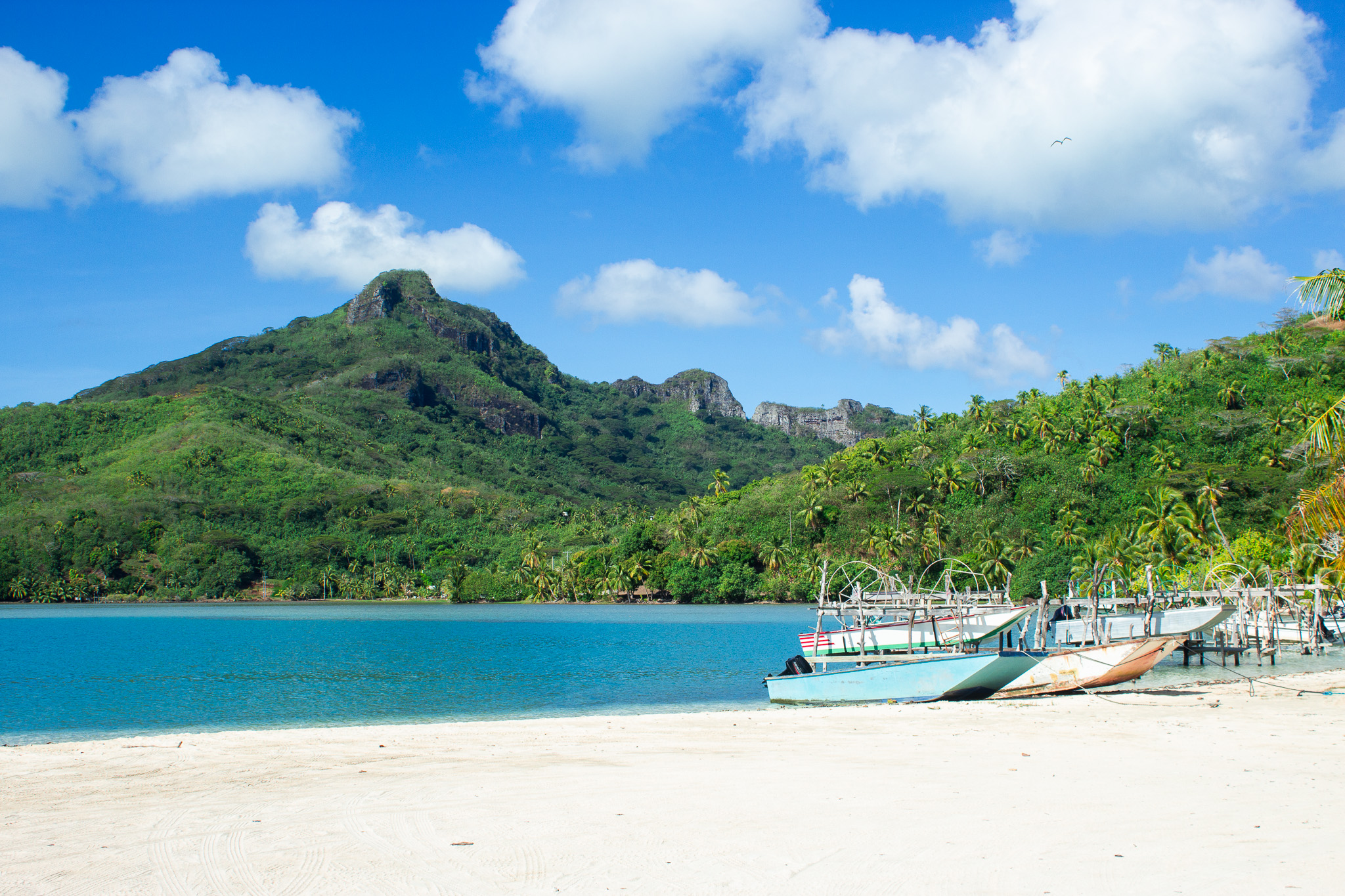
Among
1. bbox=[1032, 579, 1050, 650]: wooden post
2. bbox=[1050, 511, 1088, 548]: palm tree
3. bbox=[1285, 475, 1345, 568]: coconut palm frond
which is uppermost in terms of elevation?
bbox=[1050, 511, 1088, 548]: palm tree

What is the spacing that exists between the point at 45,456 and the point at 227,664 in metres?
131

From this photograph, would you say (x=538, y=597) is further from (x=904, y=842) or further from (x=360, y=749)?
(x=904, y=842)

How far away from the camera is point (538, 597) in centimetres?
10831

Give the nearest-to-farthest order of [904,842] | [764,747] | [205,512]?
[904,842]
[764,747]
[205,512]

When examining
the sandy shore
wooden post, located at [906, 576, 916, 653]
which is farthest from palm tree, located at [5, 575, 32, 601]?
wooden post, located at [906, 576, 916, 653]

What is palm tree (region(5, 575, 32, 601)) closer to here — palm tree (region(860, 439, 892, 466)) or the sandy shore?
palm tree (region(860, 439, 892, 466))

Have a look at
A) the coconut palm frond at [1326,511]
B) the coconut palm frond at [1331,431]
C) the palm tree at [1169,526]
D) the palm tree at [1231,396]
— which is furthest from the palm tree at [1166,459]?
the coconut palm frond at [1331,431]

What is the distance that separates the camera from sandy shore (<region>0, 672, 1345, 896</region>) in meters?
6.68

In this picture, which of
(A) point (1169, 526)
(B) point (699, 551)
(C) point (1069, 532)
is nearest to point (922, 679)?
(A) point (1169, 526)

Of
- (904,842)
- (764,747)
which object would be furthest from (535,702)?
(904,842)

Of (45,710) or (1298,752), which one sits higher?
(1298,752)

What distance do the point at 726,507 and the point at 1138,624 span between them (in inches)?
3113

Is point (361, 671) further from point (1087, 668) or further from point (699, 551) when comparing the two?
point (699, 551)

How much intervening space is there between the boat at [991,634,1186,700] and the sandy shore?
3.00 metres
